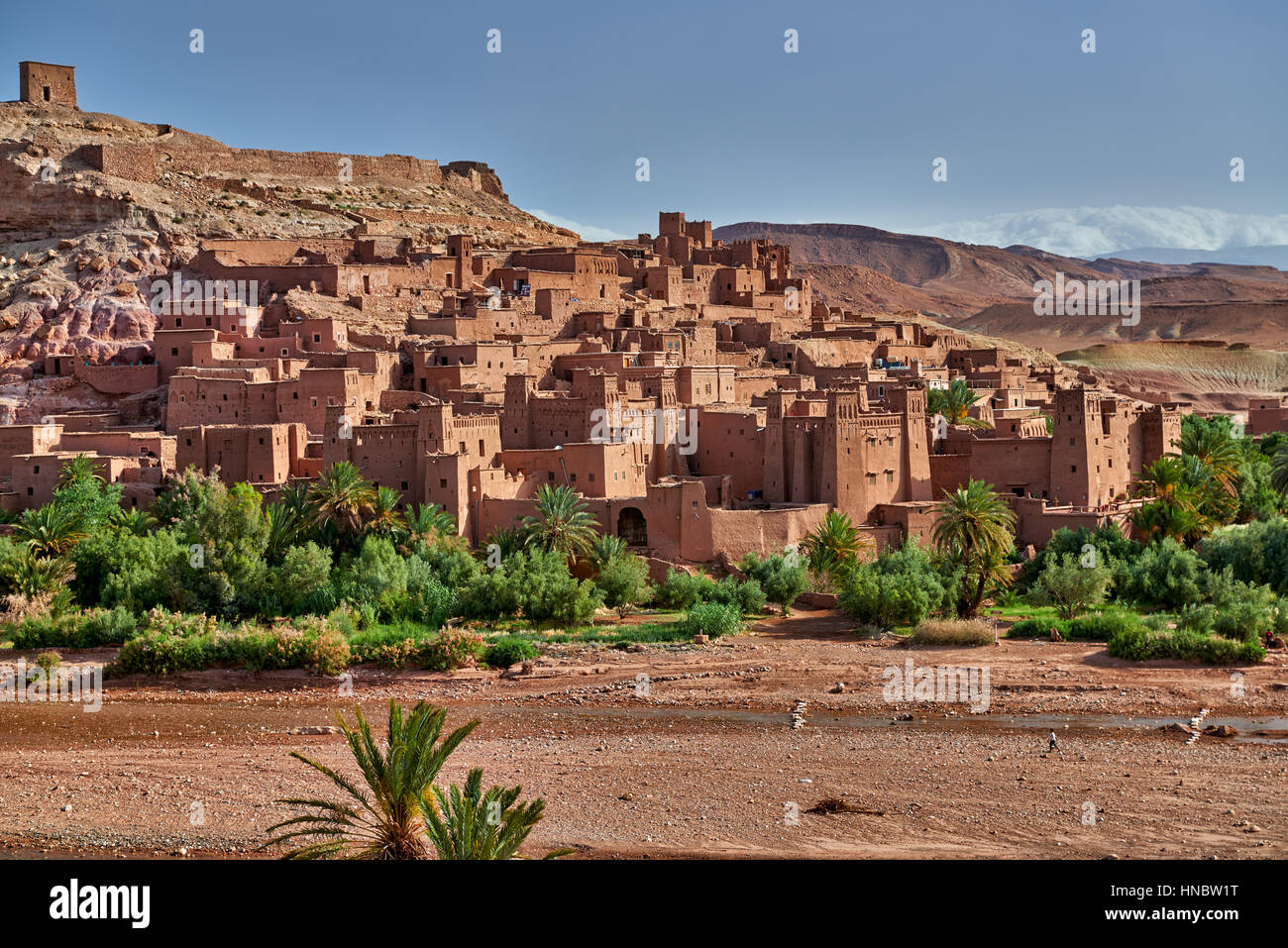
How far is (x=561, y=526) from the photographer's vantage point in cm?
2308

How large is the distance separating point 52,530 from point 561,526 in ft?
30.1

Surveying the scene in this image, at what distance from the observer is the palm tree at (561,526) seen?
23.1m

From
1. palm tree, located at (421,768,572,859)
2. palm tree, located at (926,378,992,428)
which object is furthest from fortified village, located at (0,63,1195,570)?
palm tree, located at (421,768,572,859)

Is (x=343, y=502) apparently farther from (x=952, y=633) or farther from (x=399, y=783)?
(x=399, y=783)

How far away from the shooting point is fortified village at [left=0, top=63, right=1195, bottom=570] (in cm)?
2469

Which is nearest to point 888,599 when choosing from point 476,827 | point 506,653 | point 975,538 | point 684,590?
point 975,538

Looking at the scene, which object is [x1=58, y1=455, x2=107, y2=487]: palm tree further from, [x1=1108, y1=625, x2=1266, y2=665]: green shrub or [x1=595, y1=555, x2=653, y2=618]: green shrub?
[x1=1108, y1=625, x2=1266, y2=665]: green shrub

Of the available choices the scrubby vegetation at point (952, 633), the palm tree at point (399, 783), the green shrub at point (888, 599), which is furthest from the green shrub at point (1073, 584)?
the palm tree at point (399, 783)

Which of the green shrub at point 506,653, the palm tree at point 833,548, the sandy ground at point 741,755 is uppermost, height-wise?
the palm tree at point 833,548

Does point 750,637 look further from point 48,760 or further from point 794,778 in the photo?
point 48,760

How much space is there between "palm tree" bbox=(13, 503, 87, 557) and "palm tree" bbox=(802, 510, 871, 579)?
1317 centimetres

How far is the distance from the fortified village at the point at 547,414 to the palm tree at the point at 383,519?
34.1 inches

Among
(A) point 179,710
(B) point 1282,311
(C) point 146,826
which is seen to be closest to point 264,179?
(A) point 179,710

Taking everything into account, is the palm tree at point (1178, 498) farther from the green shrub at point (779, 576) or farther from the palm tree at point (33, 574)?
the palm tree at point (33, 574)
